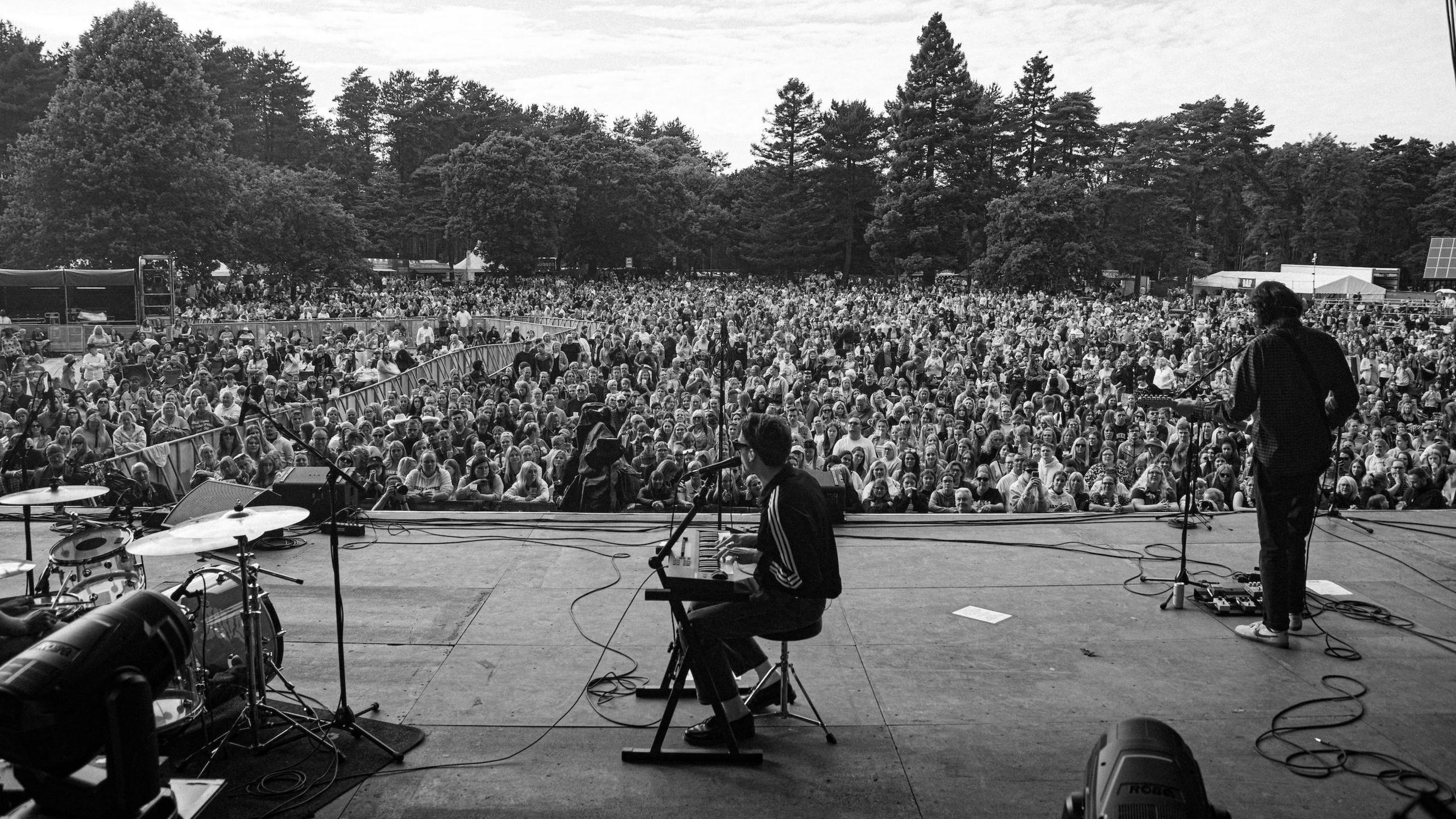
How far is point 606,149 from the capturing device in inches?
2068

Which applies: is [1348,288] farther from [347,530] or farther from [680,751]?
[680,751]

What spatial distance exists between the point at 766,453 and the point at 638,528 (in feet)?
12.0

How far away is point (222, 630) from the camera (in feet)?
13.8

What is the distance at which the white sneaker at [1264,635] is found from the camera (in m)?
4.81

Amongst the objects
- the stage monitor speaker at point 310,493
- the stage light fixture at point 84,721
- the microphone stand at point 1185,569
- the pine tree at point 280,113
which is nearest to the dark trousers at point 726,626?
the stage light fixture at point 84,721

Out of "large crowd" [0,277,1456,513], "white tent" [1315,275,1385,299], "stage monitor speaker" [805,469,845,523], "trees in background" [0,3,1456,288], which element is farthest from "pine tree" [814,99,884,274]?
"stage monitor speaker" [805,469,845,523]

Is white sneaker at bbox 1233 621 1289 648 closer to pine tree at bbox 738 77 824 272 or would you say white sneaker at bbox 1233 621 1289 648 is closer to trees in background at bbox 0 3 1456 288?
trees in background at bbox 0 3 1456 288

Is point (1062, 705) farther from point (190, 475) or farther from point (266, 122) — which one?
point (266, 122)

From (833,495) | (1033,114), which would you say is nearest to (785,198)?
(1033,114)

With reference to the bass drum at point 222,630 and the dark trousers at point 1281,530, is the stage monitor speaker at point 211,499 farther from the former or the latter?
the dark trousers at point 1281,530

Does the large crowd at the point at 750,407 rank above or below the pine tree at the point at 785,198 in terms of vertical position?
below

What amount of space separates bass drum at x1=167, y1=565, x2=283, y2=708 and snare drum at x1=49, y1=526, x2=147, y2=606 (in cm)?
36

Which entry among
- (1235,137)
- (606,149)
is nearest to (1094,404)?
(606,149)

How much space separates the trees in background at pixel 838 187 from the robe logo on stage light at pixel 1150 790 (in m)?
37.1
